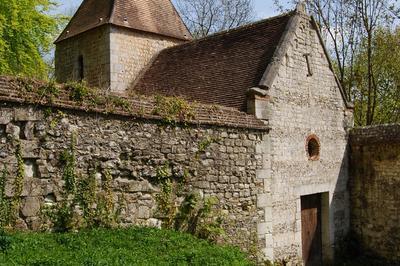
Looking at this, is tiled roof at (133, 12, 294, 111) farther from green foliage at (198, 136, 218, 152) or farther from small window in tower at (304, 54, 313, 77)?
green foliage at (198, 136, 218, 152)

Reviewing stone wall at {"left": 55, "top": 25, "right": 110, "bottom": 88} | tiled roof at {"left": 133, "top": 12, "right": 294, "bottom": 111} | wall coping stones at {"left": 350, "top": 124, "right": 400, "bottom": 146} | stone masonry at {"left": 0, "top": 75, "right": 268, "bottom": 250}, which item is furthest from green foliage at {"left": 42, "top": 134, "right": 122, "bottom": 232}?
stone wall at {"left": 55, "top": 25, "right": 110, "bottom": 88}

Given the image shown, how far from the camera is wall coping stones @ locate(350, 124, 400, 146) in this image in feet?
41.8

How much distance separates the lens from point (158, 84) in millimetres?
14672

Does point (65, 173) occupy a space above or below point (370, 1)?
below

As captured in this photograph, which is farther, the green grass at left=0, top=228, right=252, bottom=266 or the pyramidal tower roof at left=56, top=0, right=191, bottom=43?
the pyramidal tower roof at left=56, top=0, right=191, bottom=43

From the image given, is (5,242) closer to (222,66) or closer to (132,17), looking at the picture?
(222,66)

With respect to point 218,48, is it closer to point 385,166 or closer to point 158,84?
point 158,84

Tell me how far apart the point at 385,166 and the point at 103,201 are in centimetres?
866

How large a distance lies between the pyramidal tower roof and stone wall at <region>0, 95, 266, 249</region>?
8361mm

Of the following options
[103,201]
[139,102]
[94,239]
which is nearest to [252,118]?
[139,102]

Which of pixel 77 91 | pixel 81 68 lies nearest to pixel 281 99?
pixel 77 91

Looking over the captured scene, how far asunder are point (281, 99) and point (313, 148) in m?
2.12

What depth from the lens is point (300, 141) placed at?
12.1m

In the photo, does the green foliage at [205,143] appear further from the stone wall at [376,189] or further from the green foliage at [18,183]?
the stone wall at [376,189]
